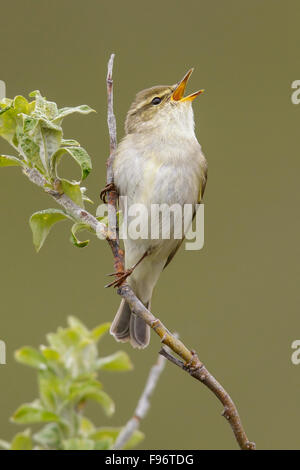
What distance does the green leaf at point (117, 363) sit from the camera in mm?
1997

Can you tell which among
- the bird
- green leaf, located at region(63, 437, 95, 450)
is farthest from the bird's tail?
green leaf, located at region(63, 437, 95, 450)

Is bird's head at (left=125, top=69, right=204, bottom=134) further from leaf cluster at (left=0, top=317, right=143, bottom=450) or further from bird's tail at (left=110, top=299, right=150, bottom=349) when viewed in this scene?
leaf cluster at (left=0, top=317, right=143, bottom=450)

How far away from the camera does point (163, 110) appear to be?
2.91 m

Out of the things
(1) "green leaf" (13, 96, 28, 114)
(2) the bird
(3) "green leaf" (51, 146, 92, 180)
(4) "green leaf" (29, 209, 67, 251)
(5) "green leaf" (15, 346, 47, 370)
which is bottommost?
(5) "green leaf" (15, 346, 47, 370)

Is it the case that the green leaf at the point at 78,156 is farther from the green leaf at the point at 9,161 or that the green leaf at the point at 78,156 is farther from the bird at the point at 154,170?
the bird at the point at 154,170

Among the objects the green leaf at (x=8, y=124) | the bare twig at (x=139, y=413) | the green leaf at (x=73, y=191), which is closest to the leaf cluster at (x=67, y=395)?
the bare twig at (x=139, y=413)

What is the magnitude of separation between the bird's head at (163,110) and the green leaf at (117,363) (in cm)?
111

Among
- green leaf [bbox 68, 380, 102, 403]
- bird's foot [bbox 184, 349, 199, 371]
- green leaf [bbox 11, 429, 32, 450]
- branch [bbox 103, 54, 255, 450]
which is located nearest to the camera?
branch [bbox 103, 54, 255, 450]

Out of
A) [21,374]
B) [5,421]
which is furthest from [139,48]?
[5,421]

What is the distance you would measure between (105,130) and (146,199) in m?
2.62

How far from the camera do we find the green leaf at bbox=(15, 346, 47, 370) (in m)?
1.87

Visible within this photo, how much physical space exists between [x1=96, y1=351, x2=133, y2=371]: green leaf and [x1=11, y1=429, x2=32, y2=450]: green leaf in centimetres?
29

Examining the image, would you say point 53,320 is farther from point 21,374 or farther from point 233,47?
point 233,47

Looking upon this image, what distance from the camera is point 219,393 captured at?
1.46 m
